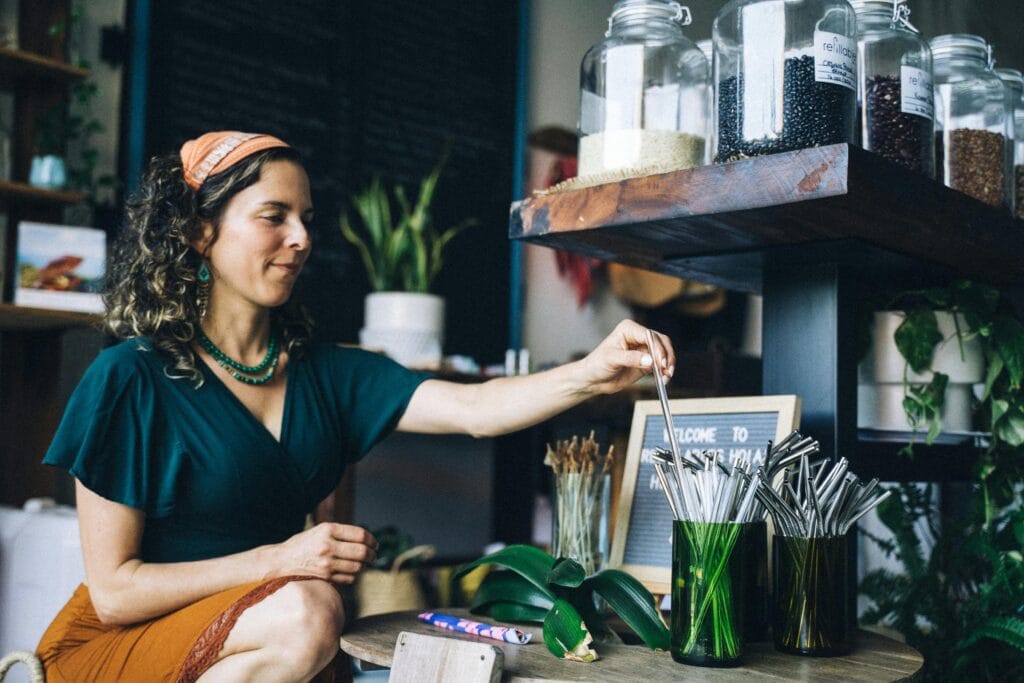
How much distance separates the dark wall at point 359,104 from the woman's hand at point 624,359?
214 cm

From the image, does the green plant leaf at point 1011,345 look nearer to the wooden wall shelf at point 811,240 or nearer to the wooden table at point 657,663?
the wooden wall shelf at point 811,240

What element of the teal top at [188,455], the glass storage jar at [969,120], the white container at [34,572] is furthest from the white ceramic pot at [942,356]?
the white container at [34,572]

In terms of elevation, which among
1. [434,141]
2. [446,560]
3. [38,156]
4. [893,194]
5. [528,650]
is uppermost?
[434,141]

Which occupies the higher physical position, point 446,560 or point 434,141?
point 434,141

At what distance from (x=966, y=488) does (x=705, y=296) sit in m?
1.78

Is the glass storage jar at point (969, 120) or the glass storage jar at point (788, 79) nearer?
the glass storage jar at point (788, 79)

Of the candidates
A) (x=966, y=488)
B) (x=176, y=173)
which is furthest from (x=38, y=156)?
(x=966, y=488)

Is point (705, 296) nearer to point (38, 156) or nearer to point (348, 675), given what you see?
point (38, 156)

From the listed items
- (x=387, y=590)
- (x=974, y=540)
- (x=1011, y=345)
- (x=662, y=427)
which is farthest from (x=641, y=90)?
(x=387, y=590)

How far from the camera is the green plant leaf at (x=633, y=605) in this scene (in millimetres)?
1150

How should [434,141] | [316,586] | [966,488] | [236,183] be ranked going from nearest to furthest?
1. [316,586]
2. [236,183]
3. [966,488]
4. [434,141]

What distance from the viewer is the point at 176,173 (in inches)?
66.1

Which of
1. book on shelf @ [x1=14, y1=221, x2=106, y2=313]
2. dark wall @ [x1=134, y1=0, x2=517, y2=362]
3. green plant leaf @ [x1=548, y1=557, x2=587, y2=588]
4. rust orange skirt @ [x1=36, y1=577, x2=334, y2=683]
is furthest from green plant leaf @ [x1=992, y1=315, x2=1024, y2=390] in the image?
dark wall @ [x1=134, y1=0, x2=517, y2=362]

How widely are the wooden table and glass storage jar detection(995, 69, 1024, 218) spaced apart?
2.35 ft
